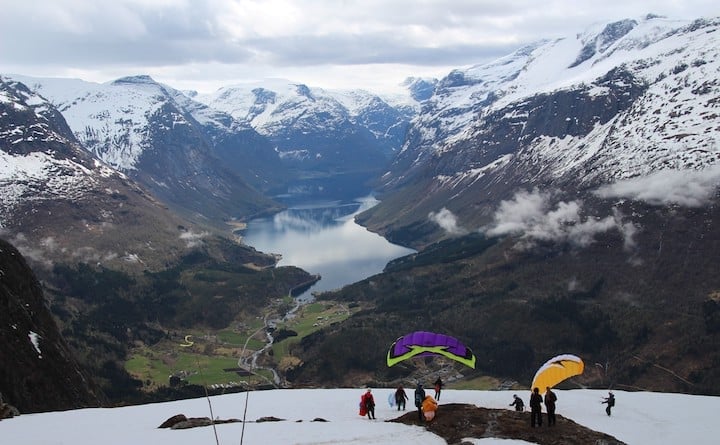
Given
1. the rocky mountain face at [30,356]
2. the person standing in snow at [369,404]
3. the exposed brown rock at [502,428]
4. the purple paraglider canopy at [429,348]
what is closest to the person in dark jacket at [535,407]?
the exposed brown rock at [502,428]

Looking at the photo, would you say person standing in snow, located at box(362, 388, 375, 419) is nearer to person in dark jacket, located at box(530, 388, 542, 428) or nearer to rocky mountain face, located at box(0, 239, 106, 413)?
person in dark jacket, located at box(530, 388, 542, 428)

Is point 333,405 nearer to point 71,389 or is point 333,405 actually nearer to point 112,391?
point 71,389

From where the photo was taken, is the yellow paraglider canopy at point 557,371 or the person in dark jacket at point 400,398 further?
the person in dark jacket at point 400,398

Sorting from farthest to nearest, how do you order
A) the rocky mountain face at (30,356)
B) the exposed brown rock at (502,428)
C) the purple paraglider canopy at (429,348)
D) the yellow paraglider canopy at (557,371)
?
the rocky mountain face at (30,356), the purple paraglider canopy at (429,348), the yellow paraglider canopy at (557,371), the exposed brown rock at (502,428)

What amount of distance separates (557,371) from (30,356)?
6652 cm

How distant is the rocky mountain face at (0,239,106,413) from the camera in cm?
8006

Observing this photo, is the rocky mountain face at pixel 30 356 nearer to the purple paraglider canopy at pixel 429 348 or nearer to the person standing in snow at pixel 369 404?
the person standing in snow at pixel 369 404

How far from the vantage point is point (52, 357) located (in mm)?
93312

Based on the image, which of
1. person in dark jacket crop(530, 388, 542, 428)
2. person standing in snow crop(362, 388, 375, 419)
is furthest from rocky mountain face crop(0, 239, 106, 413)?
person in dark jacket crop(530, 388, 542, 428)

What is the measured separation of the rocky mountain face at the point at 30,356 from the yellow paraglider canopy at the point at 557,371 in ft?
180

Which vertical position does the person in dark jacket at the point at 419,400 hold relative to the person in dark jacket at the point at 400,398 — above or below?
above

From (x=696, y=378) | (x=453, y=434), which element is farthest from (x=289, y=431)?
(x=696, y=378)

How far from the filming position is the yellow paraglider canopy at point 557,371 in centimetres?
5425

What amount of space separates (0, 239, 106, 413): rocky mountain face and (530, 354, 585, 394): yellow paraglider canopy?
5493 centimetres
